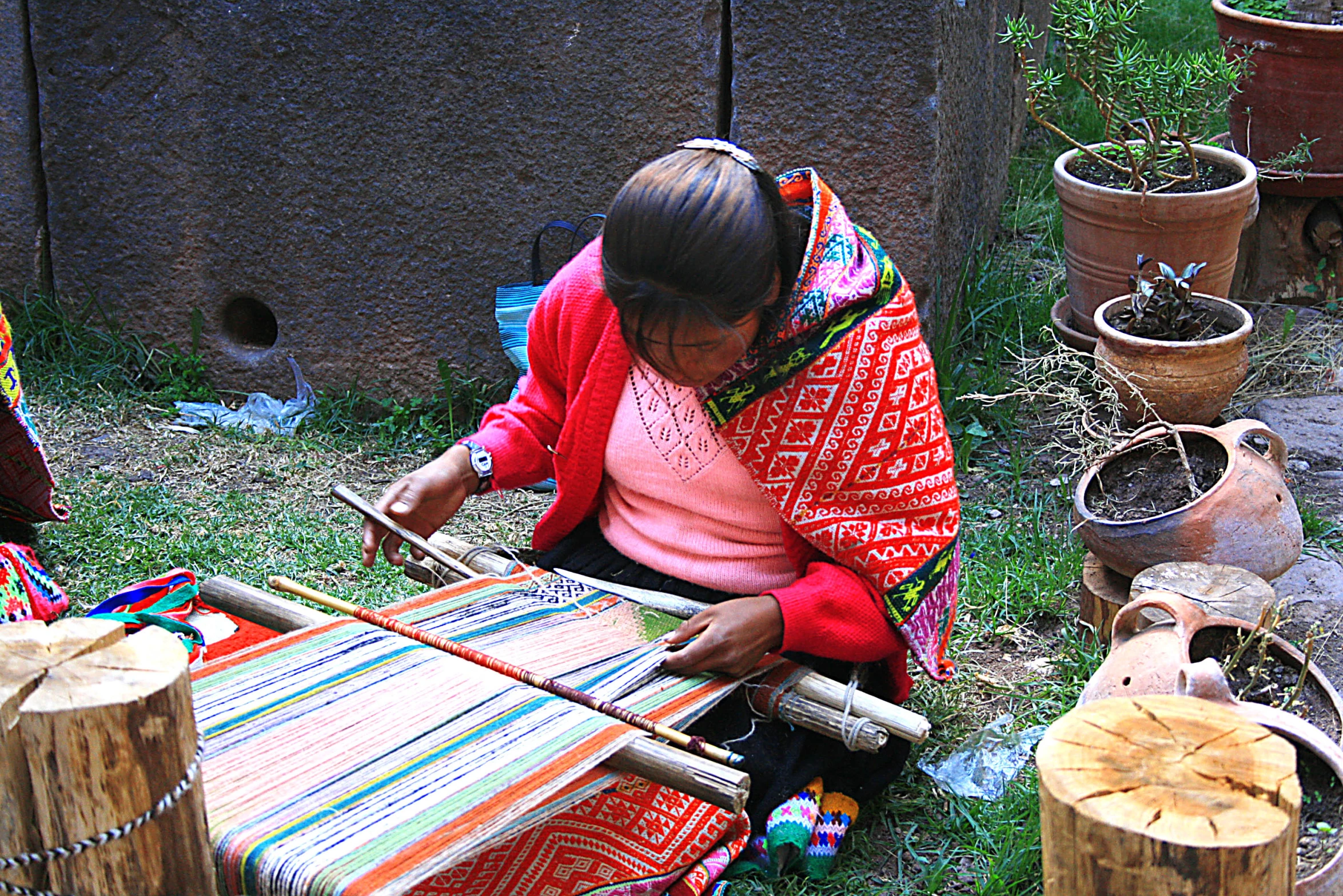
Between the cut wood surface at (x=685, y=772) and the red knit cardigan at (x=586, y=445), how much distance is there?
0.37 meters

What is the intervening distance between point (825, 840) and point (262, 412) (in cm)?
269

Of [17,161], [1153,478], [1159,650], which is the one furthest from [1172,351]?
[17,161]

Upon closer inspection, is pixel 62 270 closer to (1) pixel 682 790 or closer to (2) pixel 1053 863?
(1) pixel 682 790

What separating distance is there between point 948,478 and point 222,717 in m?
1.26

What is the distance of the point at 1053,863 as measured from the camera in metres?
1.41

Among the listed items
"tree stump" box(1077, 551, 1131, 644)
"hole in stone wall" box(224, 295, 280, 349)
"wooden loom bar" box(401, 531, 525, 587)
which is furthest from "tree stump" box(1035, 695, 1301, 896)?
"hole in stone wall" box(224, 295, 280, 349)

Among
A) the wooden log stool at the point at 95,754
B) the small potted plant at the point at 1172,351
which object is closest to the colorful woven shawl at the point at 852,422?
the wooden log stool at the point at 95,754

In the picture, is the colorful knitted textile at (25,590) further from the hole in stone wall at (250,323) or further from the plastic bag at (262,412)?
the hole in stone wall at (250,323)

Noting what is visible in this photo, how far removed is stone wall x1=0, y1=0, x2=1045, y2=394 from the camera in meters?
3.69

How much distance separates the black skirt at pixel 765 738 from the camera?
2.27 meters

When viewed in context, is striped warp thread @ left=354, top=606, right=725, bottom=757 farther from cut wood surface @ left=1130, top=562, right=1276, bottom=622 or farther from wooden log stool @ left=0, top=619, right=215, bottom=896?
cut wood surface @ left=1130, top=562, right=1276, bottom=622

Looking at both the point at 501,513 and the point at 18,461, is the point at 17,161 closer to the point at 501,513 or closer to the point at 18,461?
the point at 18,461

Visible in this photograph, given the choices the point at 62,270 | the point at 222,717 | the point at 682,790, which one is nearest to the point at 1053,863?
the point at 682,790

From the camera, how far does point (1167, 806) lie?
4.36 feet
